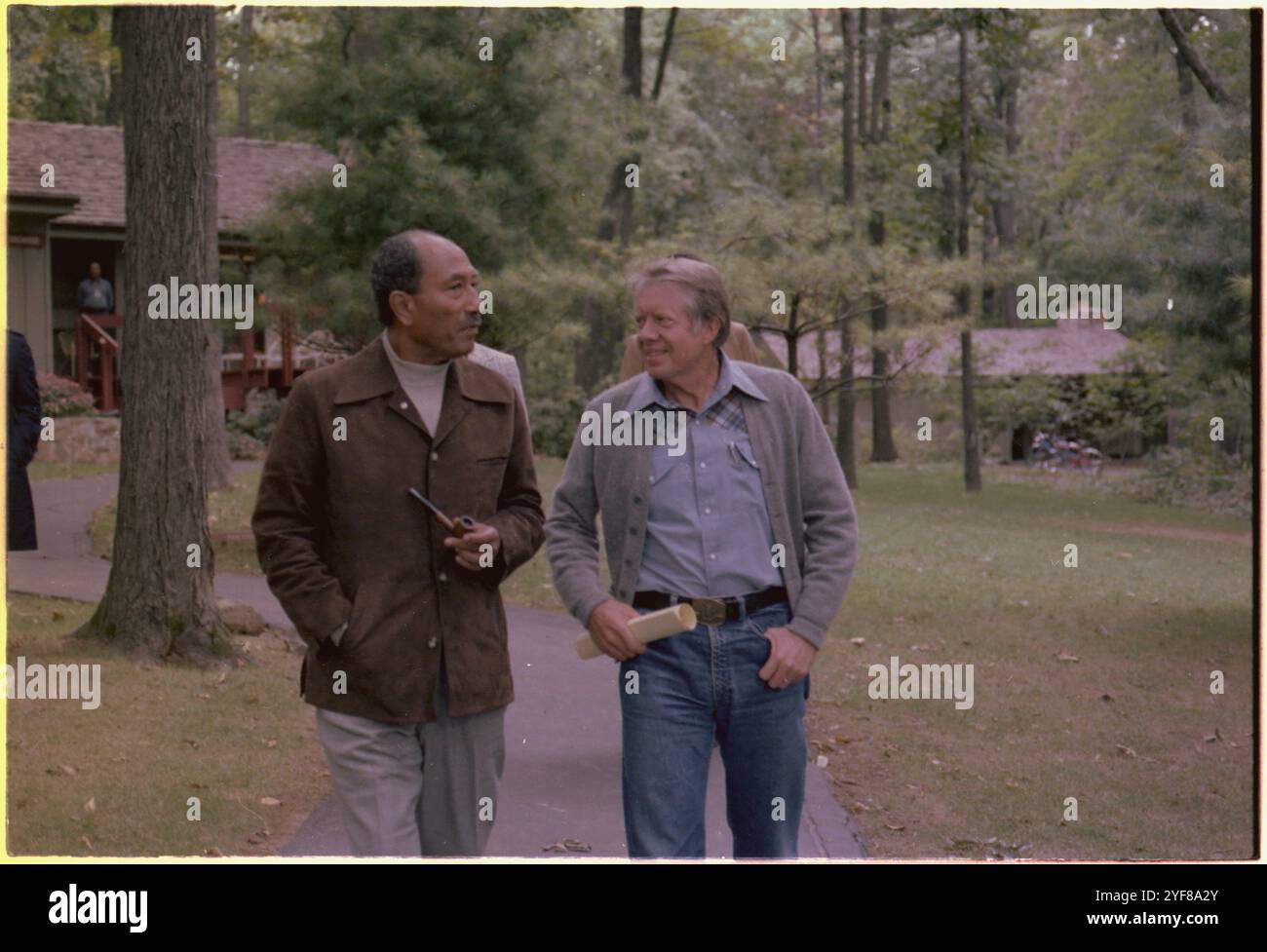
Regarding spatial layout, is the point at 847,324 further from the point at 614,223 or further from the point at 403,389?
the point at 403,389

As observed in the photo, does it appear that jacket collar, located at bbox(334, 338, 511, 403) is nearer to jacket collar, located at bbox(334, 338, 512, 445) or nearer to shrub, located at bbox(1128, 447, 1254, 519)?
jacket collar, located at bbox(334, 338, 512, 445)

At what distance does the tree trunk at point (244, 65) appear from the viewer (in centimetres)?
3166

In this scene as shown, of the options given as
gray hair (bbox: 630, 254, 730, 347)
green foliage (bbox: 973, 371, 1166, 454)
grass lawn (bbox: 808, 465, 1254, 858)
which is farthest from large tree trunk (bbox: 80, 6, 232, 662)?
green foliage (bbox: 973, 371, 1166, 454)

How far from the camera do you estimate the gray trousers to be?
14.5ft

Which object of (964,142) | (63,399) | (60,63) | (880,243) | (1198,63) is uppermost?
(60,63)

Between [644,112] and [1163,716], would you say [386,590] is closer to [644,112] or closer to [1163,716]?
[1163,716]

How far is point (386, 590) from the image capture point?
4.44 m

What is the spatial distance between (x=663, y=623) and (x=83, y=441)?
21.3 meters

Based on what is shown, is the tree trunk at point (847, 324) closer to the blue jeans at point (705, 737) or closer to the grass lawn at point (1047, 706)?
the grass lawn at point (1047, 706)

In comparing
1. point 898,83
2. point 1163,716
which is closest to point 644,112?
point 898,83

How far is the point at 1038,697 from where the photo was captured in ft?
35.6

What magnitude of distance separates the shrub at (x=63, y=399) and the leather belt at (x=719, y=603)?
2083cm

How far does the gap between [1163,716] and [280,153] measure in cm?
2725

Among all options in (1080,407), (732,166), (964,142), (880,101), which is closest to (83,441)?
(964,142)
